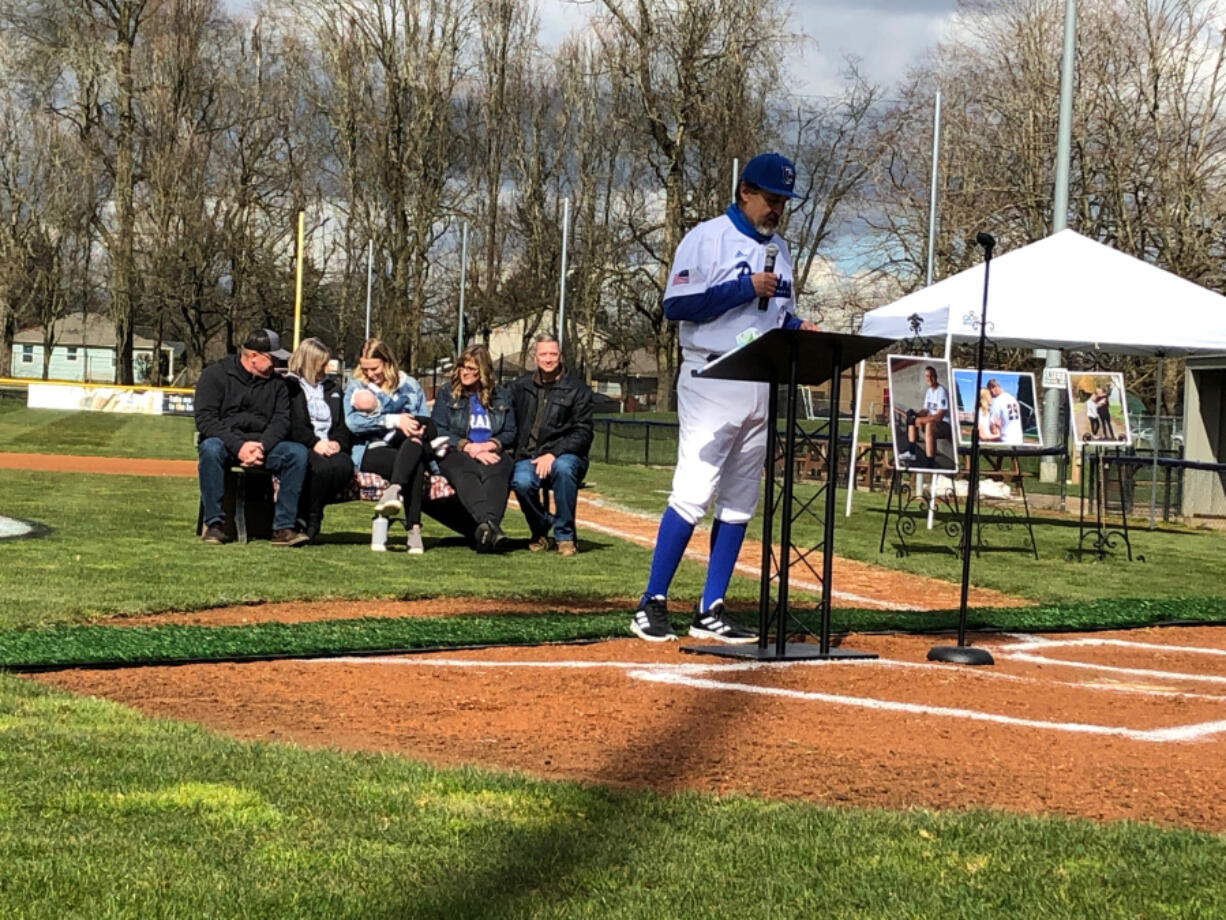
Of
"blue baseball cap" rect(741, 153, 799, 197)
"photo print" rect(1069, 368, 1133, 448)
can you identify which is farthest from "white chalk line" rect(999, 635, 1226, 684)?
"photo print" rect(1069, 368, 1133, 448)

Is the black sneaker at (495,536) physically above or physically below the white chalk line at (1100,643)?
above

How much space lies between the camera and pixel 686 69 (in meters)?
46.5

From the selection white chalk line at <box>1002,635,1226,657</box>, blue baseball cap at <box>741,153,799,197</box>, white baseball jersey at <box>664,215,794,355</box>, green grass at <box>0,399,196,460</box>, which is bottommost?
white chalk line at <box>1002,635,1226,657</box>

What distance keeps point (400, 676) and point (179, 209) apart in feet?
184

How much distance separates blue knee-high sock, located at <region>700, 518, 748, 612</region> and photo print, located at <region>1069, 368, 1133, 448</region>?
899 cm

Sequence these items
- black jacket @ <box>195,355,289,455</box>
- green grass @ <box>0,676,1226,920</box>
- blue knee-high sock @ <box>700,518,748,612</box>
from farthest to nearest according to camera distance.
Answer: black jacket @ <box>195,355,289,455</box>
blue knee-high sock @ <box>700,518,748,612</box>
green grass @ <box>0,676,1226,920</box>

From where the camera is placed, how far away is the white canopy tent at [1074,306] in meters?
14.6

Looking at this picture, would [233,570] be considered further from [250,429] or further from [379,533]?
[379,533]

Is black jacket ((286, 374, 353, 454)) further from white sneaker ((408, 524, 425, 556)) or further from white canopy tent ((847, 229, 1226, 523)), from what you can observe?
white canopy tent ((847, 229, 1226, 523))

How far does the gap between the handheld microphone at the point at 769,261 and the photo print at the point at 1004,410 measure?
811cm

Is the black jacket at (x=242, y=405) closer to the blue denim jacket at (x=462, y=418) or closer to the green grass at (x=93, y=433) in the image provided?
the blue denim jacket at (x=462, y=418)

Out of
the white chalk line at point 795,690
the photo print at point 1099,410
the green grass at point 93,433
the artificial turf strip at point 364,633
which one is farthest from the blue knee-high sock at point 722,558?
the green grass at point 93,433

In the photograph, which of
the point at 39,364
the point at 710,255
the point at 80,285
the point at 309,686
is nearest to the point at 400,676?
the point at 309,686

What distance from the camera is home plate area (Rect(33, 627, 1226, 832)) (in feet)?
14.9
